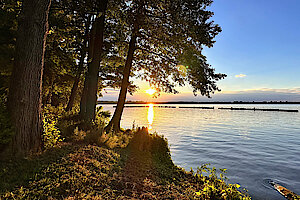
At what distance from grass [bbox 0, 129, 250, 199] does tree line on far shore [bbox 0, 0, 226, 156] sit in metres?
0.99

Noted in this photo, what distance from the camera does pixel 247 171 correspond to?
13.0 metres

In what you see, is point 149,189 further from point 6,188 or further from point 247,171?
point 247,171

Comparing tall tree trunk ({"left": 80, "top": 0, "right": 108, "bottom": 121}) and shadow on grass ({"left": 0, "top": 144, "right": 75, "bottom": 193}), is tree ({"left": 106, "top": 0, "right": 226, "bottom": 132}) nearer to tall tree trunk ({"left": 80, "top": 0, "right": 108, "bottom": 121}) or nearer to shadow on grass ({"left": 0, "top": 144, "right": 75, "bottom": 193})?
tall tree trunk ({"left": 80, "top": 0, "right": 108, "bottom": 121})

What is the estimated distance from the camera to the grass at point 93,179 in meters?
4.60

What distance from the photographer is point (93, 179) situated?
5.49 meters

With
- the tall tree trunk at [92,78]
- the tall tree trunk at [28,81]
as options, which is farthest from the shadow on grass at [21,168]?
the tall tree trunk at [92,78]

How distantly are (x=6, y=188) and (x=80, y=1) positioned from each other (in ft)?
33.5

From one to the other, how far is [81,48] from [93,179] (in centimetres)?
1528

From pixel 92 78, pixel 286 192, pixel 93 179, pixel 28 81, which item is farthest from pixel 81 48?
pixel 286 192

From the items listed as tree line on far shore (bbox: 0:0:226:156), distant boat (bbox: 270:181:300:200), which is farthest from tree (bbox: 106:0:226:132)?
distant boat (bbox: 270:181:300:200)

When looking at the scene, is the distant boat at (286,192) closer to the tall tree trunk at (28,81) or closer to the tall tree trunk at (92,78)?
the tall tree trunk at (28,81)

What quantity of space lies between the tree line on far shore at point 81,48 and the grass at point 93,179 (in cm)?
99

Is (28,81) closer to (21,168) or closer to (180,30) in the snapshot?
(21,168)

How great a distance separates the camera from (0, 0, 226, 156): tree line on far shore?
20.2 feet
